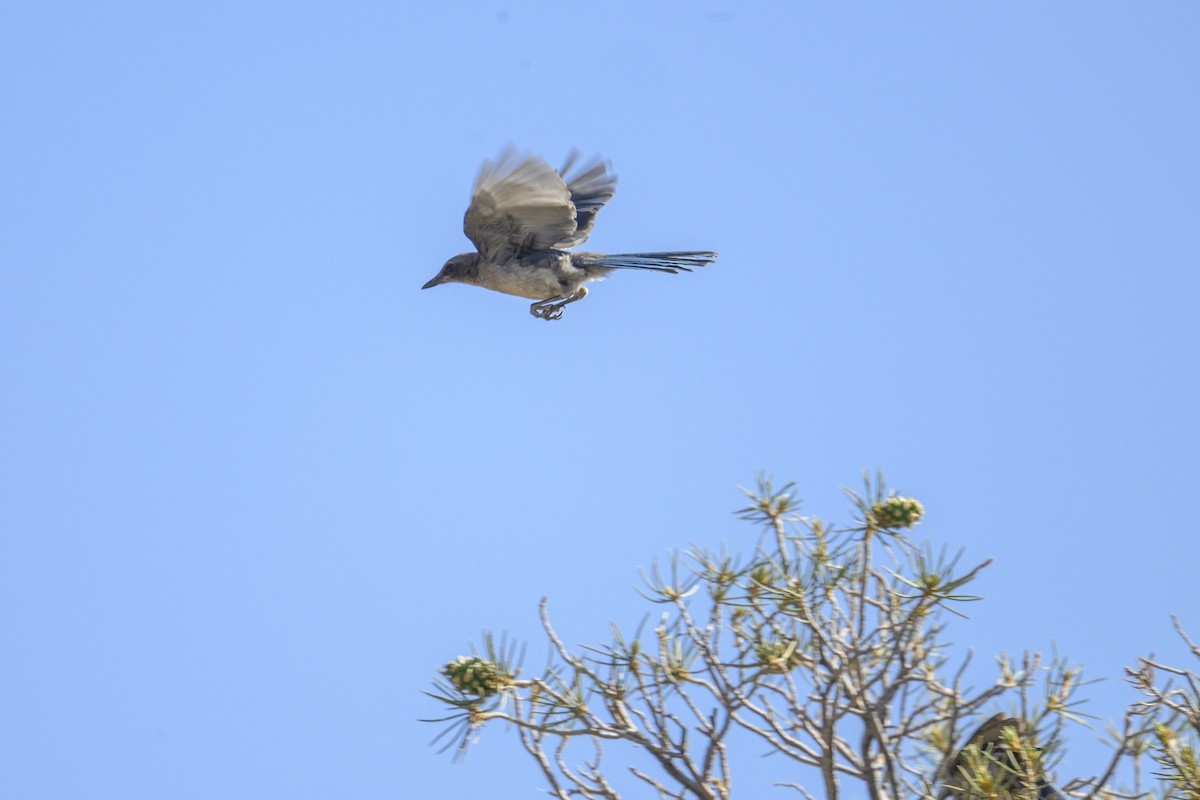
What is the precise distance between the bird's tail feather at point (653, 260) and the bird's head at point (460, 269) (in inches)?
25.4

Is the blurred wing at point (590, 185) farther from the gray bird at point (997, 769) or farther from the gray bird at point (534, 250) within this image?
the gray bird at point (997, 769)

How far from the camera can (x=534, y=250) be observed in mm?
6785

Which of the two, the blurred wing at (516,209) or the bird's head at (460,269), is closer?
the blurred wing at (516,209)

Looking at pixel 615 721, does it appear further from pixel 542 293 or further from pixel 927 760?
pixel 542 293

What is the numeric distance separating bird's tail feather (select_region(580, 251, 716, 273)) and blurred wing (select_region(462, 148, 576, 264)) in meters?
0.22

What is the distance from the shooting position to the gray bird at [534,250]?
6289mm

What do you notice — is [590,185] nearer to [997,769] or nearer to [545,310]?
[545,310]

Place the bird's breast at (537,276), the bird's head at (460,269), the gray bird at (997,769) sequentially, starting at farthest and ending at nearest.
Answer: the bird's head at (460,269) → the bird's breast at (537,276) → the gray bird at (997,769)

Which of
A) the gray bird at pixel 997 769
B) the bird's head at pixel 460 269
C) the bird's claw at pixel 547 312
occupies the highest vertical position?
the bird's head at pixel 460 269

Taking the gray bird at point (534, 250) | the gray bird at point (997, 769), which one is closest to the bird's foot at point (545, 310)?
the gray bird at point (534, 250)

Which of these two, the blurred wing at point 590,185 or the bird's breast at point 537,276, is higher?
the blurred wing at point 590,185

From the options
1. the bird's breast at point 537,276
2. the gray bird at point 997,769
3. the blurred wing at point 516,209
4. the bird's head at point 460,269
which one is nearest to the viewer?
the gray bird at point 997,769

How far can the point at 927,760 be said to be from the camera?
507 cm

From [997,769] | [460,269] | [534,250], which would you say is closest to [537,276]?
[534,250]
